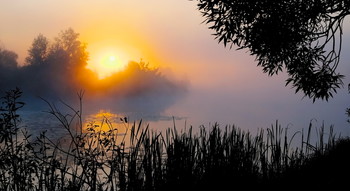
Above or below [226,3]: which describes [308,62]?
below

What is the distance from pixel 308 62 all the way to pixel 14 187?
1282cm

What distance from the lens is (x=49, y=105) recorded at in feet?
22.6

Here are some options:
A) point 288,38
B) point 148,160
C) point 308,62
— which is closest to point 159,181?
point 148,160

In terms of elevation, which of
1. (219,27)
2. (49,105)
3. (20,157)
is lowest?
(20,157)

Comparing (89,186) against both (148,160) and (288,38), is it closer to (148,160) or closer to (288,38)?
(148,160)

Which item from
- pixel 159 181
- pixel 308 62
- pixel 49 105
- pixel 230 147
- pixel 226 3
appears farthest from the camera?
pixel 308 62

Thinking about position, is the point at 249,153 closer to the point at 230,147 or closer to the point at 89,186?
the point at 230,147

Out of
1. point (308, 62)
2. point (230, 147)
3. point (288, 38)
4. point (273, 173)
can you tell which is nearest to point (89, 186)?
point (230, 147)

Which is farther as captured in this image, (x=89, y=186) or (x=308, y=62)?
(x=308, y=62)

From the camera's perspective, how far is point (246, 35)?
47.5ft

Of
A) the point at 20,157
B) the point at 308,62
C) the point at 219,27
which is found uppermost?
the point at 219,27

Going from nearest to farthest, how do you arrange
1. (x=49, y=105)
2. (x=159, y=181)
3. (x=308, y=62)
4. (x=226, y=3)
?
(x=49, y=105) → (x=159, y=181) → (x=226, y=3) → (x=308, y=62)

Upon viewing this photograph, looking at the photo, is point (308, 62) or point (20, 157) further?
point (308, 62)

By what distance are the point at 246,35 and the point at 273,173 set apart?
6.96 metres
